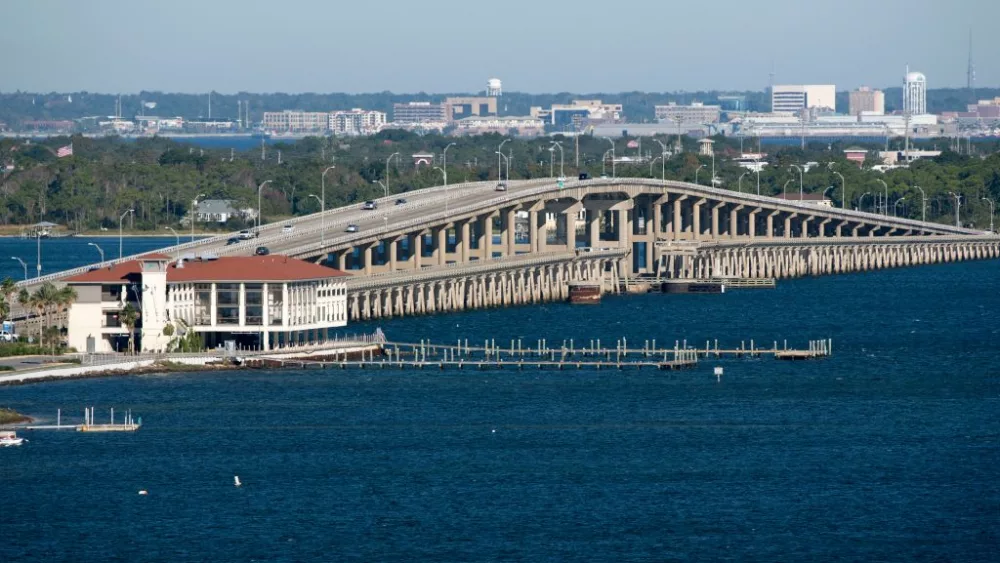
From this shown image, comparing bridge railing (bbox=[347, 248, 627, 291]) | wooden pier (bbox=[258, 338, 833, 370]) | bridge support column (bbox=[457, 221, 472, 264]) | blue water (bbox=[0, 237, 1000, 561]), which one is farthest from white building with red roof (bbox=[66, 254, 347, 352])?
bridge support column (bbox=[457, 221, 472, 264])

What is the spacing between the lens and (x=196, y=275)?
10956 cm

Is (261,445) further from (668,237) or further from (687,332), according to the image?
(668,237)

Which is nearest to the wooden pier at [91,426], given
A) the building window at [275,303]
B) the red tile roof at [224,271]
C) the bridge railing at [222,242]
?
the red tile roof at [224,271]

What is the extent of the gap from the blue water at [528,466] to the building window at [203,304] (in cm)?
679

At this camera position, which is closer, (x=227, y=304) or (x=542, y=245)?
(x=227, y=304)

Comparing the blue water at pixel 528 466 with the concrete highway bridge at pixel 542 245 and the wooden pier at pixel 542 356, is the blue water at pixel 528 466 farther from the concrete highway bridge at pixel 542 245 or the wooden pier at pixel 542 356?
the concrete highway bridge at pixel 542 245

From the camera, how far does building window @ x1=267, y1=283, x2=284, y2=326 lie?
10981 centimetres

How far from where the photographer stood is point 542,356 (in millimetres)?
112188

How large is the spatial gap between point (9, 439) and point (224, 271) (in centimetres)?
2849

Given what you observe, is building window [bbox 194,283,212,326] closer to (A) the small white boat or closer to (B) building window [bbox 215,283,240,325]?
(B) building window [bbox 215,283,240,325]

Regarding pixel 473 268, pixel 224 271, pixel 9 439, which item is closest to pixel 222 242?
pixel 473 268

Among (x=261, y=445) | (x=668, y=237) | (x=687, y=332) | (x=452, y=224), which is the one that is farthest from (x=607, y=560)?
(x=668, y=237)

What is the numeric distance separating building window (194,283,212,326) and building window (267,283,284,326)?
2976 millimetres

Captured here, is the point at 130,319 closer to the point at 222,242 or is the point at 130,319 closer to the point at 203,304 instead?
the point at 203,304
